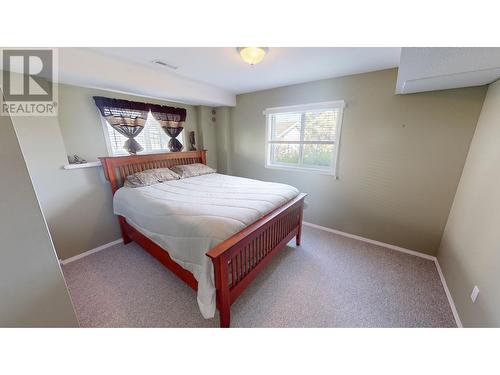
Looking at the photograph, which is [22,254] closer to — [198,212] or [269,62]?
[198,212]

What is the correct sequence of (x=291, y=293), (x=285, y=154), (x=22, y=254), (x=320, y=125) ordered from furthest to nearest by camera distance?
1. (x=285, y=154)
2. (x=320, y=125)
3. (x=291, y=293)
4. (x=22, y=254)

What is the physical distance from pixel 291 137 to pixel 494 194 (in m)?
2.30

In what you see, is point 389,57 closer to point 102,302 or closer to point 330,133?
point 330,133

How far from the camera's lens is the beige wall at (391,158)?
6.16 ft

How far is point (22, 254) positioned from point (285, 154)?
3.14 m

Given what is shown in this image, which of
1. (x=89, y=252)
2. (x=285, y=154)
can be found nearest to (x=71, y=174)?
(x=89, y=252)

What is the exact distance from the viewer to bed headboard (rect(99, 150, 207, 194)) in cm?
228

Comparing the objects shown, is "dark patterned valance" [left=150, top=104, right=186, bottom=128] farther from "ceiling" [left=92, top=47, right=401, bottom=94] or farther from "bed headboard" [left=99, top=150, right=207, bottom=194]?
"ceiling" [left=92, top=47, right=401, bottom=94]

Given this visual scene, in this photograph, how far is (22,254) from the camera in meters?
0.80

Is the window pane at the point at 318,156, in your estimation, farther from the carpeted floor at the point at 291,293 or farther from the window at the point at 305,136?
the carpeted floor at the point at 291,293

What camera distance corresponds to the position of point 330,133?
2.69 m

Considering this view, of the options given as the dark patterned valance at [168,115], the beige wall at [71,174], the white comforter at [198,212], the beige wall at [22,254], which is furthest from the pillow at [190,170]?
the beige wall at [22,254]

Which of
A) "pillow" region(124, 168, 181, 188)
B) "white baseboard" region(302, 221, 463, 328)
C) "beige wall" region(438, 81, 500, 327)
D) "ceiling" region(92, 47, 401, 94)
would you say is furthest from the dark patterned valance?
"beige wall" region(438, 81, 500, 327)
